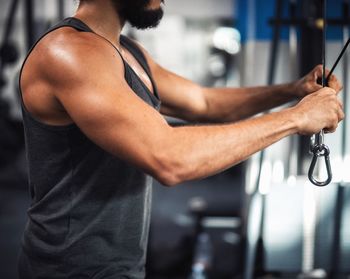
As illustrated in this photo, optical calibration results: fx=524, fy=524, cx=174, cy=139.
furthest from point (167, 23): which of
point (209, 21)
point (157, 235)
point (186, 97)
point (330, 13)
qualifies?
point (186, 97)

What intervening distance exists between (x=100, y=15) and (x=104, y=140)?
435mm

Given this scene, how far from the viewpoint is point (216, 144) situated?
142 cm

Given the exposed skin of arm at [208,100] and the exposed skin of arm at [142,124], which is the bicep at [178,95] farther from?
the exposed skin of arm at [142,124]

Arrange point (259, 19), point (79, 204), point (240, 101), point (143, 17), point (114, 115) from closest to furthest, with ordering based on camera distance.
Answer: point (114, 115) → point (79, 204) → point (143, 17) → point (240, 101) → point (259, 19)

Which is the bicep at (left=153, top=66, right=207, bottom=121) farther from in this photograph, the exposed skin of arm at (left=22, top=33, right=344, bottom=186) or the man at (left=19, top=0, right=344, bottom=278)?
the exposed skin of arm at (left=22, top=33, right=344, bottom=186)

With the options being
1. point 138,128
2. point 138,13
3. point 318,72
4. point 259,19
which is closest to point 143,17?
point 138,13

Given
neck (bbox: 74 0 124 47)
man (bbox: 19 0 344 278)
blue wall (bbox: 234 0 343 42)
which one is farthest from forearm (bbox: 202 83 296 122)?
blue wall (bbox: 234 0 343 42)

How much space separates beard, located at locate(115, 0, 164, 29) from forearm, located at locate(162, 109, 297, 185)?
45cm

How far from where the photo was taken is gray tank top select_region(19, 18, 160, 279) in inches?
61.6

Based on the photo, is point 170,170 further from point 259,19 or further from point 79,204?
point 259,19

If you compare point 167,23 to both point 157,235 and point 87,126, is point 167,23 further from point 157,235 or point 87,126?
point 87,126

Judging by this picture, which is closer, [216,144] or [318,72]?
[216,144]

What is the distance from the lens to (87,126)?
55.4 inches

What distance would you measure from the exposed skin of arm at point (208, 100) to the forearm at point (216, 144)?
59cm
